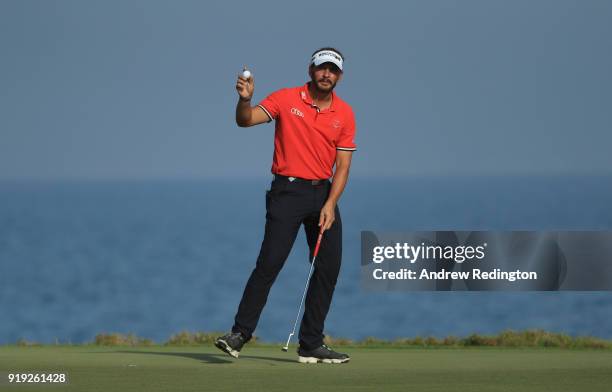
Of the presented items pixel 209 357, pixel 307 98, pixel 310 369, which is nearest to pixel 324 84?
pixel 307 98

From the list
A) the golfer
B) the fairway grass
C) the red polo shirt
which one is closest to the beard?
the golfer

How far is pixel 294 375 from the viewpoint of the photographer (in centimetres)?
1047

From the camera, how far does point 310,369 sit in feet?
35.8

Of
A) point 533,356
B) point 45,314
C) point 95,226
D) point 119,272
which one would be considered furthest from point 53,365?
point 95,226

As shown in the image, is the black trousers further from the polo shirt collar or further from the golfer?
the polo shirt collar

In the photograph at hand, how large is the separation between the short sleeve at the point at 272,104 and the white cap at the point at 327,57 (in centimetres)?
34

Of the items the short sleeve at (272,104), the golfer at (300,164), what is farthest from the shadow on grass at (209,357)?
the short sleeve at (272,104)

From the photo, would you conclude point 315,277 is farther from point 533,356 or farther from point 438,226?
point 438,226

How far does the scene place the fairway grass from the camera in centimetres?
981

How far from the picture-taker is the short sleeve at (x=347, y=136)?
11398mm

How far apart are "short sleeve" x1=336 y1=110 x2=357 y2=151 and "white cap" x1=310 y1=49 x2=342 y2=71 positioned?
40 centimetres

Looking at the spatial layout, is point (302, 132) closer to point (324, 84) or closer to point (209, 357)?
point (324, 84)

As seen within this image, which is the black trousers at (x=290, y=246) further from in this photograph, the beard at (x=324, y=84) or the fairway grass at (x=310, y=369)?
the beard at (x=324, y=84)

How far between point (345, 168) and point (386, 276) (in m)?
5.38
